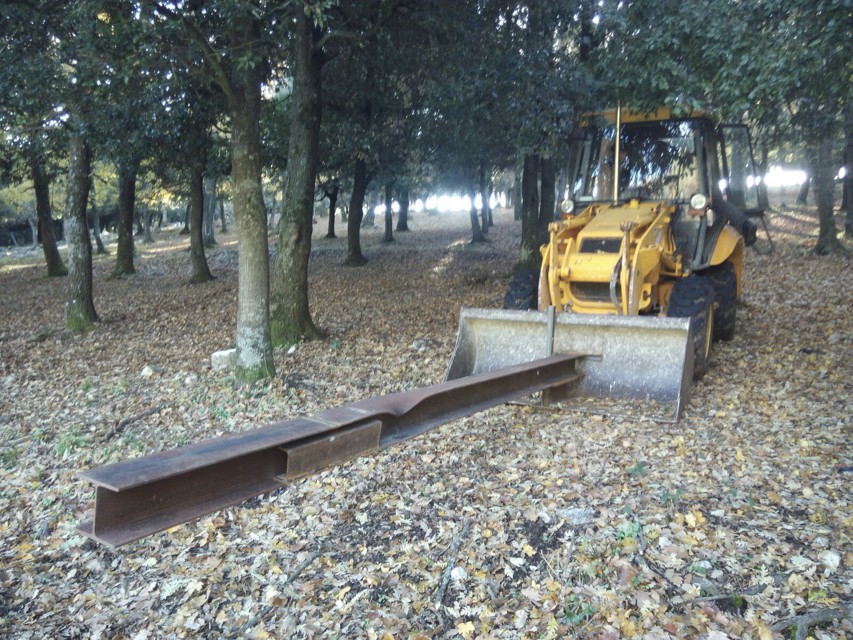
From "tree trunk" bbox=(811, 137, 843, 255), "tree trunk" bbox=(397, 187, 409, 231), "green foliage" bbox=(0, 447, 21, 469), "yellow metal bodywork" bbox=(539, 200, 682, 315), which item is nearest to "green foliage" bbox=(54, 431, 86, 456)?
"green foliage" bbox=(0, 447, 21, 469)

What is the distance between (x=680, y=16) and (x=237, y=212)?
6.10 m

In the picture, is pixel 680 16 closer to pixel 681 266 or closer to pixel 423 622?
pixel 681 266

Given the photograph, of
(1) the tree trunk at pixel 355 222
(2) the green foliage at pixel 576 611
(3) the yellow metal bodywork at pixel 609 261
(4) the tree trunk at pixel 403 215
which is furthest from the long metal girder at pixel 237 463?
(4) the tree trunk at pixel 403 215

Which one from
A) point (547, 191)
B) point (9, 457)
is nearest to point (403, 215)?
point (547, 191)

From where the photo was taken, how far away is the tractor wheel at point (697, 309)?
7500 mm

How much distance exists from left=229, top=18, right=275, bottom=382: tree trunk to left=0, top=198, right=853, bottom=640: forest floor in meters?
0.40

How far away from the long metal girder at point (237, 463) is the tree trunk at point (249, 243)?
4.37 metres

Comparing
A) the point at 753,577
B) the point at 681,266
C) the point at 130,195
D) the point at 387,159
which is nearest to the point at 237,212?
the point at 681,266

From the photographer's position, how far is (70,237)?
1320 centimetres

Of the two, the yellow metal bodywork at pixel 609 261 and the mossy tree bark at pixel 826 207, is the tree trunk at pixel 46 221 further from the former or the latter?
the mossy tree bark at pixel 826 207

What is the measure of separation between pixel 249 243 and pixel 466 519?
5.17 meters

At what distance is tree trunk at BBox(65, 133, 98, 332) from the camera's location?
12961 millimetres

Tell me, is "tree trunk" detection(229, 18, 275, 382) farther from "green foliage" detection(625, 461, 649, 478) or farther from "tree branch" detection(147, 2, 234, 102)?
"green foliage" detection(625, 461, 649, 478)

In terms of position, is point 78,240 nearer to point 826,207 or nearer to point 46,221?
point 46,221
